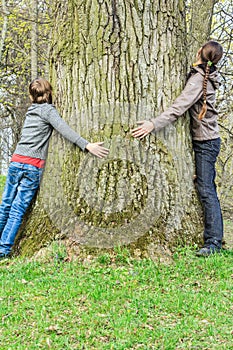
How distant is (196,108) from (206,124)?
194 mm

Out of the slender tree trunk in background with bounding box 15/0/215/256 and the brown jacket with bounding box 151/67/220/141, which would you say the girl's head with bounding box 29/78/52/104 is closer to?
the slender tree trunk in background with bounding box 15/0/215/256

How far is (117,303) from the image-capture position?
3.22 metres

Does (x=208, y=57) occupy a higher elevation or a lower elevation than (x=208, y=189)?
higher

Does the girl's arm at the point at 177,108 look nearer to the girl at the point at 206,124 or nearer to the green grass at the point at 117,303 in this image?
the girl at the point at 206,124

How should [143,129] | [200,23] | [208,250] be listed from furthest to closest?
[200,23]
[208,250]
[143,129]

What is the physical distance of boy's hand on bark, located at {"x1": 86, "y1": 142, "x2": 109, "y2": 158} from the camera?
3949 millimetres

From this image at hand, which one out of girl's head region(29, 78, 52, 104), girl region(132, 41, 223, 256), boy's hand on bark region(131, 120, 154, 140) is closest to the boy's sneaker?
girl region(132, 41, 223, 256)

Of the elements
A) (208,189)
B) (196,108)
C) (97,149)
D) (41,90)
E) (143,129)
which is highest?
(41,90)

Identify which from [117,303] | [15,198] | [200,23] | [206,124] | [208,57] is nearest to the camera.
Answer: [117,303]

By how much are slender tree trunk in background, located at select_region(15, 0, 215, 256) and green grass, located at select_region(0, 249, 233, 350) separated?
0.28m

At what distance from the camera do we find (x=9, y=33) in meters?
13.2

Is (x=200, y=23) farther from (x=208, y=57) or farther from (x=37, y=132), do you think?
(x=37, y=132)

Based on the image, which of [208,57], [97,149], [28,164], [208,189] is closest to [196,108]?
[208,57]

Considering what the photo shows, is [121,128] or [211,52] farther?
[211,52]
